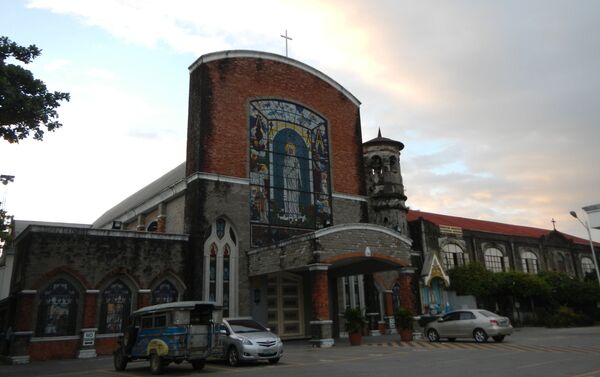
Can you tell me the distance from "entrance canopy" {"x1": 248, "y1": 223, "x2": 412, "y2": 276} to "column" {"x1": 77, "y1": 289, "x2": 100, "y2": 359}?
7.10 m

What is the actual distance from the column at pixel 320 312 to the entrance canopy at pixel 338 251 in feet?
1.20

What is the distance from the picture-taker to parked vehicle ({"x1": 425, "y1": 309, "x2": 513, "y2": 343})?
63.6 ft

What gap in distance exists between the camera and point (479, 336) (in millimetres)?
19766

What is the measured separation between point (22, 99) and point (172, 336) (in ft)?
26.5

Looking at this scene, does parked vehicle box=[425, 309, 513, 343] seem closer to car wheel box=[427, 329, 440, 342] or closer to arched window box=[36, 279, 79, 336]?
car wheel box=[427, 329, 440, 342]

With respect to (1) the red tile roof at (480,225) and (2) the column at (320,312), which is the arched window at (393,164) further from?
(2) the column at (320,312)

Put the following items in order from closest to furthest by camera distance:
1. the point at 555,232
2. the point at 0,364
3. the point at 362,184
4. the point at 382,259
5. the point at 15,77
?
1. the point at 15,77
2. the point at 0,364
3. the point at 382,259
4. the point at 362,184
5. the point at 555,232

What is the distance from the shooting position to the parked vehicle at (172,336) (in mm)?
12898

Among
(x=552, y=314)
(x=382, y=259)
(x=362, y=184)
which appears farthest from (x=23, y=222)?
(x=552, y=314)

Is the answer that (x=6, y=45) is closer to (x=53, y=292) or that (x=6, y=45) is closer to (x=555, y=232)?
(x=53, y=292)

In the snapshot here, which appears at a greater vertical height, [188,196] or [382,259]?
[188,196]

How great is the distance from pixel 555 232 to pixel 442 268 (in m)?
19.4

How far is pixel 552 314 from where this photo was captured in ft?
107

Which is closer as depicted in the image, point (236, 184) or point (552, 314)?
point (236, 184)
